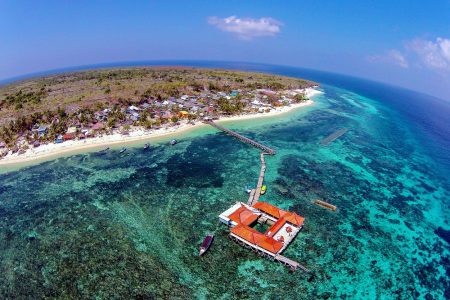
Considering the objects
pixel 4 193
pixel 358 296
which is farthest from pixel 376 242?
pixel 4 193

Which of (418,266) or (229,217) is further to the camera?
(229,217)

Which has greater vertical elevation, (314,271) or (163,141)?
(163,141)

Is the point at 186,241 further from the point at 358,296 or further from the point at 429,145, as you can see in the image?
the point at 429,145

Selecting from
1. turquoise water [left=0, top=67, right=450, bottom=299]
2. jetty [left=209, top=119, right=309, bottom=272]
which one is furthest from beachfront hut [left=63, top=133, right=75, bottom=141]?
jetty [left=209, top=119, right=309, bottom=272]

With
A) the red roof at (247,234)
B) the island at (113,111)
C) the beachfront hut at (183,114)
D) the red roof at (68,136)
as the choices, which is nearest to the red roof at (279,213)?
the red roof at (247,234)

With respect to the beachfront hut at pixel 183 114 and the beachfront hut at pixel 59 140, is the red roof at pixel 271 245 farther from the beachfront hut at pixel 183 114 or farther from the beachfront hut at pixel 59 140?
the beachfront hut at pixel 183 114

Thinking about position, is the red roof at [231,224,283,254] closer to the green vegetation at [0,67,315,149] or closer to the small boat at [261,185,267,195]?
the small boat at [261,185,267,195]
